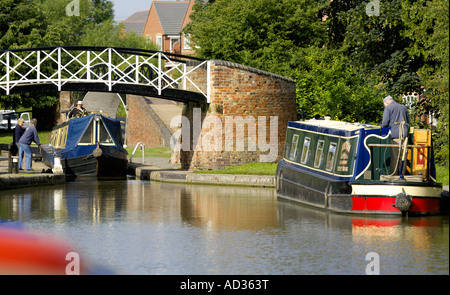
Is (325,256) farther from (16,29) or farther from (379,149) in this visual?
(16,29)

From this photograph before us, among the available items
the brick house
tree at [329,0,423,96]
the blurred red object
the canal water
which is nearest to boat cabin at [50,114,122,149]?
the canal water

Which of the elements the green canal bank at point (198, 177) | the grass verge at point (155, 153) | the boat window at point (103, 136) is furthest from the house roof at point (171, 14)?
the green canal bank at point (198, 177)

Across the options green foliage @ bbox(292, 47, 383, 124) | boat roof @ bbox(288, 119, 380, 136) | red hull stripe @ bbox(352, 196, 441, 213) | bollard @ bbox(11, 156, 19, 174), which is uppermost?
green foliage @ bbox(292, 47, 383, 124)

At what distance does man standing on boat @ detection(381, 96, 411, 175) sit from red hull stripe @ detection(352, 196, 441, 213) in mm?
606

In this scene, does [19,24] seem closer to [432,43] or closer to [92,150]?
[92,150]

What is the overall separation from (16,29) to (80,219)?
33.2m

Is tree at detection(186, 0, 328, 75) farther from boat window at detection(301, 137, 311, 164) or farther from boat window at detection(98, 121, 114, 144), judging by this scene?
boat window at detection(301, 137, 311, 164)

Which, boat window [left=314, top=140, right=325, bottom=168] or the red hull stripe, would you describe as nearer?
the red hull stripe

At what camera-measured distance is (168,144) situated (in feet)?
140

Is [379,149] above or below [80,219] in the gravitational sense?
above

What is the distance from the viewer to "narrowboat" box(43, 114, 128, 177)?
28078 millimetres

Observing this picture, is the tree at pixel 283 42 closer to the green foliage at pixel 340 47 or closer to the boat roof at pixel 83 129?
the green foliage at pixel 340 47

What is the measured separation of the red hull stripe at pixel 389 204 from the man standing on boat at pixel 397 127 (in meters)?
0.61
